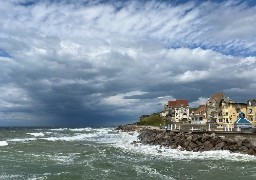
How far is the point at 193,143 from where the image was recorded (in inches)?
1745

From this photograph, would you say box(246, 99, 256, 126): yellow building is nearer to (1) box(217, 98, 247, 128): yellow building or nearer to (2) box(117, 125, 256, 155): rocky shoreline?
(1) box(217, 98, 247, 128): yellow building

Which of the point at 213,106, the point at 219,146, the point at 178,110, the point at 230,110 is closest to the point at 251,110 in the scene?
the point at 230,110

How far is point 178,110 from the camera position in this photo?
141875 millimetres

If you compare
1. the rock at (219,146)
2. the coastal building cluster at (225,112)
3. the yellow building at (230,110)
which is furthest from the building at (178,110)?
the rock at (219,146)

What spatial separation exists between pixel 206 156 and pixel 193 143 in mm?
8159

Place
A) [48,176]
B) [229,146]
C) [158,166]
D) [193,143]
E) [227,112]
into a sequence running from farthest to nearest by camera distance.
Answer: [227,112] < [193,143] < [229,146] < [158,166] < [48,176]

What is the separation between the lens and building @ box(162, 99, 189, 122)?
13994cm

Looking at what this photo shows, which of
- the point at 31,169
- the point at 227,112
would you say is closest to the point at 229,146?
the point at 31,169

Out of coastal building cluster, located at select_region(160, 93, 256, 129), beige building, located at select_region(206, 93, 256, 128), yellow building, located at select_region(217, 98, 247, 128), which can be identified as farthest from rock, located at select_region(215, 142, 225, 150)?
yellow building, located at select_region(217, 98, 247, 128)

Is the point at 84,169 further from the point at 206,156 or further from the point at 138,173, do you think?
the point at 206,156

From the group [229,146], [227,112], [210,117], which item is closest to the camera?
[229,146]

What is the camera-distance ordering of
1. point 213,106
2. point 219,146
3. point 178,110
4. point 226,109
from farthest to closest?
point 178,110 < point 213,106 < point 226,109 < point 219,146

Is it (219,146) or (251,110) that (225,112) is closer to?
(251,110)

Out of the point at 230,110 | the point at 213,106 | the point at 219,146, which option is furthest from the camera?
the point at 213,106
